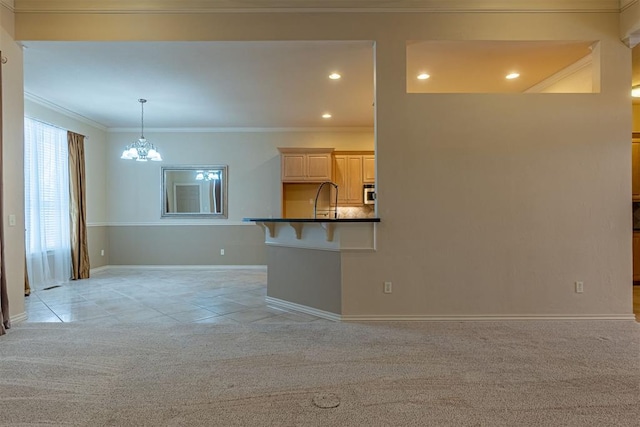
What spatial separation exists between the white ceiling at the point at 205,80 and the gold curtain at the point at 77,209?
25.4 inches

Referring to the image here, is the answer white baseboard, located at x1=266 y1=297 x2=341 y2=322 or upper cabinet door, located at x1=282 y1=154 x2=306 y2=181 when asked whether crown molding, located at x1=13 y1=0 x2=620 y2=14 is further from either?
upper cabinet door, located at x1=282 y1=154 x2=306 y2=181

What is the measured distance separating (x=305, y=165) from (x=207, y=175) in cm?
211

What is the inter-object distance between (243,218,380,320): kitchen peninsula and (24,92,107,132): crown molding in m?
4.23

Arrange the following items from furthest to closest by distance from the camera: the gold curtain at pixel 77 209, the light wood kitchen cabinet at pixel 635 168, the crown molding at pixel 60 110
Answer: the gold curtain at pixel 77 209
the light wood kitchen cabinet at pixel 635 168
the crown molding at pixel 60 110

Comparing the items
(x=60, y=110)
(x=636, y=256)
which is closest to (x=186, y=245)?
(x=60, y=110)

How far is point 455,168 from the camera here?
142 inches

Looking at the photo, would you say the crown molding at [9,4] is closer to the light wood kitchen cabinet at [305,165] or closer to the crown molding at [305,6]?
the crown molding at [305,6]

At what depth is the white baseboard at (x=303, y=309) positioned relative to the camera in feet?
12.0

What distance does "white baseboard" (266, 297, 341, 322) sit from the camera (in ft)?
12.0

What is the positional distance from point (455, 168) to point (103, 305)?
4.48m

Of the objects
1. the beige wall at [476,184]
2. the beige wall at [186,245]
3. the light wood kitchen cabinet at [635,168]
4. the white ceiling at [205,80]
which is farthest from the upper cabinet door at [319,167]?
the light wood kitchen cabinet at [635,168]

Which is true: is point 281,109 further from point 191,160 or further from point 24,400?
point 24,400

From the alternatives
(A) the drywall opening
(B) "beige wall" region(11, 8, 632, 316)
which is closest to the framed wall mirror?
(B) "beige wall" region(11, 8, 632, 316)

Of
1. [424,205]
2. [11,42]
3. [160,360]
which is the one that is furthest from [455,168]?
[11,42]
